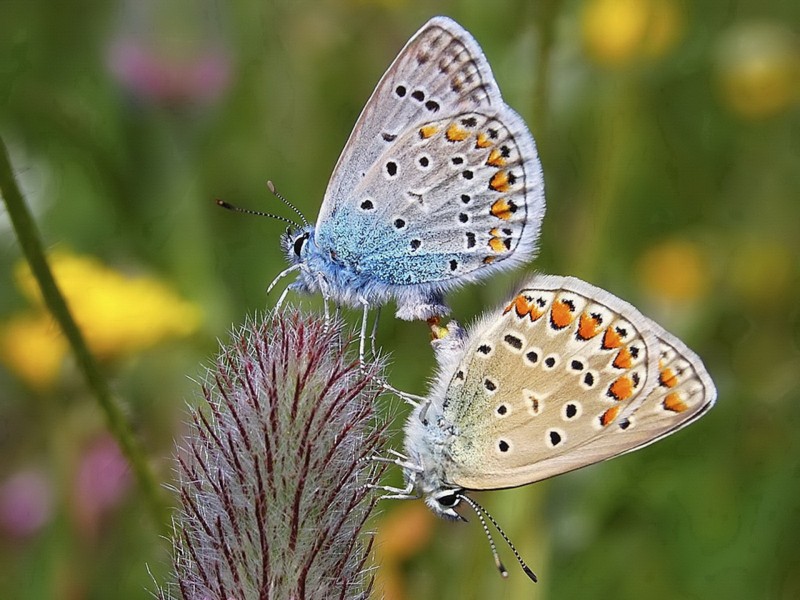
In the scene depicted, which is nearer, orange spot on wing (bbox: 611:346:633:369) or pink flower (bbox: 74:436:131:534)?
orange spot on wing (bbox: 611:346:633:369)

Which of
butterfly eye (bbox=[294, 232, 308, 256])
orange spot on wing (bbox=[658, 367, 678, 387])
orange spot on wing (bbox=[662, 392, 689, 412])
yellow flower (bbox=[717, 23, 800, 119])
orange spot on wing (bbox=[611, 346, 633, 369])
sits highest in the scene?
yellow flower (bbox=[717, 23, 800, 119])

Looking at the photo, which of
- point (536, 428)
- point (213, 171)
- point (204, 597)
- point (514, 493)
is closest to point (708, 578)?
point (514, 493)

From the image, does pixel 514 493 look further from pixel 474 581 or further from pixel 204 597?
pixel 204 597

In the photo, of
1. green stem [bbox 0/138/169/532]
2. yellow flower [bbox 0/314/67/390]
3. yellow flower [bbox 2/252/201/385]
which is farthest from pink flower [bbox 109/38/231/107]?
green stem [bbox 0/138/169/532]

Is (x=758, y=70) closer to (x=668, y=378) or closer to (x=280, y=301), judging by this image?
(x=668, y=378)

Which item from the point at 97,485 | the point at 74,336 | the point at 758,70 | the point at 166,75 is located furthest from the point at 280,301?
the point at 758,70

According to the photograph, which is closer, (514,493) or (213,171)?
(514,493)

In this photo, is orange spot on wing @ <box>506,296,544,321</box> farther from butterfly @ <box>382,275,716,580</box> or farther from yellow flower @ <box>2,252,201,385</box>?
yellow flower @ <box>2,252,201,385</box>
